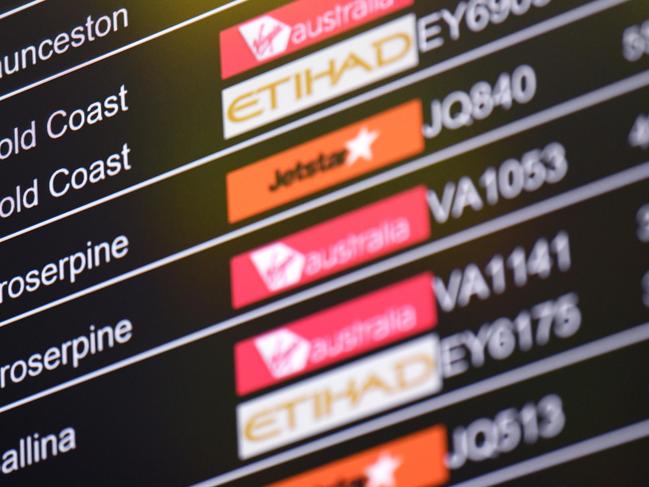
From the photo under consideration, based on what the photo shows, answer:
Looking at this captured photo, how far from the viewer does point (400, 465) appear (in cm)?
308

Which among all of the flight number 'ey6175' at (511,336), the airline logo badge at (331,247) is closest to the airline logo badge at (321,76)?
the airline logo badge at (331,247)

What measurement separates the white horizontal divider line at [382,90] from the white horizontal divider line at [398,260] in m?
0.29

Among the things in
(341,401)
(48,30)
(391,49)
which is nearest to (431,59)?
(391,49)

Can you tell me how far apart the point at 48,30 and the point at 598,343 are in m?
1.30

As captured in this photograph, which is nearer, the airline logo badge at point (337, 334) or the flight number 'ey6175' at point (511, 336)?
the flight number 'ey6175' at point (511, 336)

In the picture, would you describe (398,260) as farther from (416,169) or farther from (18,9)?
(18,9)

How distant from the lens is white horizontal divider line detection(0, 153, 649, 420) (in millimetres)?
3078

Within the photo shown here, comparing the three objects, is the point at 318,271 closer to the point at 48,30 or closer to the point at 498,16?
the point at 498,16

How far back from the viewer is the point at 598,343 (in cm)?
299

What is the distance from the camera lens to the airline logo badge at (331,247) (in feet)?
10.5

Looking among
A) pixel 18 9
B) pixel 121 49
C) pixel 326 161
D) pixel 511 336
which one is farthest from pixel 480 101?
pixel 18 9

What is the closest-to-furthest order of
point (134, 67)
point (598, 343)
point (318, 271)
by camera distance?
point (598, 343)
point (318, 271)
point (134, 67)

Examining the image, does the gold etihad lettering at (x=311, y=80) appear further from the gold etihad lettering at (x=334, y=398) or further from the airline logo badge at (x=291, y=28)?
the gold etihad lettering at (x=334, y=398)

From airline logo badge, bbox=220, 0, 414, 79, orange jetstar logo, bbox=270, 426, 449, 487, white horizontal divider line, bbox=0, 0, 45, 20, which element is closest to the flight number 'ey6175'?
orange jetstar logo, bbox=270, 426, 449, 487
